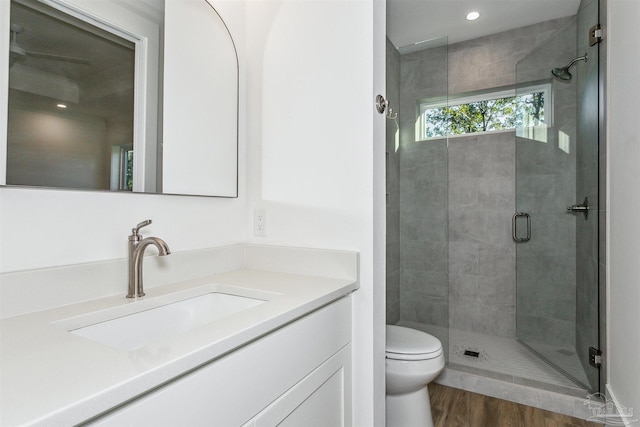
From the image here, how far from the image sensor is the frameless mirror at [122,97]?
831mm

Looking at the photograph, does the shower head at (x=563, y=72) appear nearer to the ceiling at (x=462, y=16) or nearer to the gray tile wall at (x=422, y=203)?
the ceiling at (x=462, y=16)

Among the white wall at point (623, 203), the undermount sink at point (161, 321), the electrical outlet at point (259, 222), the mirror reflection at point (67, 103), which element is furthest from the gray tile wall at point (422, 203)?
the mirror reflection at point (67, 103)

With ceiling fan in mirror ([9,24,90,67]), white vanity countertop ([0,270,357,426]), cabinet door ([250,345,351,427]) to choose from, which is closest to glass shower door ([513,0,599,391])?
cabinet door ([250,345,351,427])

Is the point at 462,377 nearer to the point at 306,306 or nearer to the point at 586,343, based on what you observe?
the point at 586,343

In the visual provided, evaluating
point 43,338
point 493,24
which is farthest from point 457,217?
point 43,338

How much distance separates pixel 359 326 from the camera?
4.08 ft

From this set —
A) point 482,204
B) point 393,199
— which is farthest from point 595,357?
point 393,199

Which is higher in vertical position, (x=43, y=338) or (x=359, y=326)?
(x=43, y=338)

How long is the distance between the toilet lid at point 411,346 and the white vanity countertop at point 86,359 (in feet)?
2.69

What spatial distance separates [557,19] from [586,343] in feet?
7.85

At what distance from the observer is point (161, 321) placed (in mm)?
990

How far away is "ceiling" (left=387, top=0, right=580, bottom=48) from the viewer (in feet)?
7.89

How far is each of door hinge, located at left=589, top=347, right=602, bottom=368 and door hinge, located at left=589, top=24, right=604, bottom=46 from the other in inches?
69.0

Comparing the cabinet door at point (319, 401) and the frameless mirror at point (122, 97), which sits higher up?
the frameless mirror at point (122, 97)
